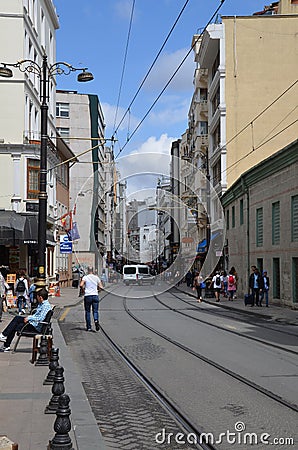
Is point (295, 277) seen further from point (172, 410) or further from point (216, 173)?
point (216, 173)

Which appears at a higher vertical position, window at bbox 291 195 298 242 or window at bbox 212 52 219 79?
window at bbox 212 52 219 79

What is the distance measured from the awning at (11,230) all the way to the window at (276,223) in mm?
12265

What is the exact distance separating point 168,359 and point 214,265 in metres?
37.2

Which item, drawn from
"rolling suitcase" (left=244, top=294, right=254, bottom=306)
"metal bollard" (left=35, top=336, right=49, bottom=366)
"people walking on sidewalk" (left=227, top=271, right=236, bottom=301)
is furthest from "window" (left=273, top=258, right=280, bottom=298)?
"metal bollard" (left=35, top=336, right=49, bottom=366)

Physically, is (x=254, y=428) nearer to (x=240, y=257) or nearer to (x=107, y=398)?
(x=107, y=398)

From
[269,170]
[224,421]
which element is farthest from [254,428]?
[269,170]

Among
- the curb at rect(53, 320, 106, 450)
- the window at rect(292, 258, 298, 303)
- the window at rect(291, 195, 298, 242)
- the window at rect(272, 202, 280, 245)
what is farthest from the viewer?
the window at rect(272, 202, 280, 245)

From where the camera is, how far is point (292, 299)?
27.3m

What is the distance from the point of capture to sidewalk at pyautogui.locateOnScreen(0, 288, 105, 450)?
6.33 metres

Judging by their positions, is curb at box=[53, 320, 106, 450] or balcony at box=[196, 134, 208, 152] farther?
balcony at box=[196, 134, 208, 152]

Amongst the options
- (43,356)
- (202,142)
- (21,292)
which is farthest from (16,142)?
(202,142)

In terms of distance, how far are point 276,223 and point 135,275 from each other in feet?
88.7

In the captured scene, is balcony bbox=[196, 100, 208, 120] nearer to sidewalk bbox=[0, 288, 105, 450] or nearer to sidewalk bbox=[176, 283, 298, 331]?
sidewalk bbox=[176, 283, 298, 331]

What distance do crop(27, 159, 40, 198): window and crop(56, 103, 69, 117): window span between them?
41025mm
